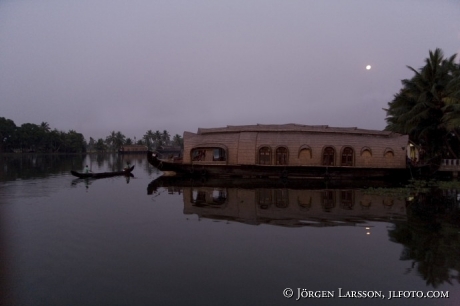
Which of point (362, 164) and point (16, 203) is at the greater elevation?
point (362, 164)

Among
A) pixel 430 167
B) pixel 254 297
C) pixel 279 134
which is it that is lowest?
pixel 254 297

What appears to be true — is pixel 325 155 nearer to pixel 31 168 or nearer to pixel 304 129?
pixel 304 129

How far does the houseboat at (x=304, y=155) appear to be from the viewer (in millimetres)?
18641

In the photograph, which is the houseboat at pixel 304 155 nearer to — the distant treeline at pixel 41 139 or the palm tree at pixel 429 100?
the palm tree at pixel 429 100

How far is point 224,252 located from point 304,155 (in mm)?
14175

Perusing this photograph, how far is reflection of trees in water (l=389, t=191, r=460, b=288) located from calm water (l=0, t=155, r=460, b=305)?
0.02 m

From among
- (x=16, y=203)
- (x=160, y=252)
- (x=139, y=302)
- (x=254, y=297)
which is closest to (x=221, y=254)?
(x=160, y=252)

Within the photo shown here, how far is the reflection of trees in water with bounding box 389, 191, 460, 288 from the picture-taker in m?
4.90

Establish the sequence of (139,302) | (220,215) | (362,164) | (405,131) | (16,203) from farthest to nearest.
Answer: (405,131) < (362,164) < (16,203) < (220,215) < (139,302)

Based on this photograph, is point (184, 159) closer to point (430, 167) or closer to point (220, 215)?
point (220, 215)

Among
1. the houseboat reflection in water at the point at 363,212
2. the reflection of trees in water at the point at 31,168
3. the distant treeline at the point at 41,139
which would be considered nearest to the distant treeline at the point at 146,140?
the distant treeline at the point at 41,139

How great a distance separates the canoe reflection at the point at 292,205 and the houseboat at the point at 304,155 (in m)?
4.52

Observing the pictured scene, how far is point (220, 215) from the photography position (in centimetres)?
893

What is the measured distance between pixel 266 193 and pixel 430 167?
41.8 ft
